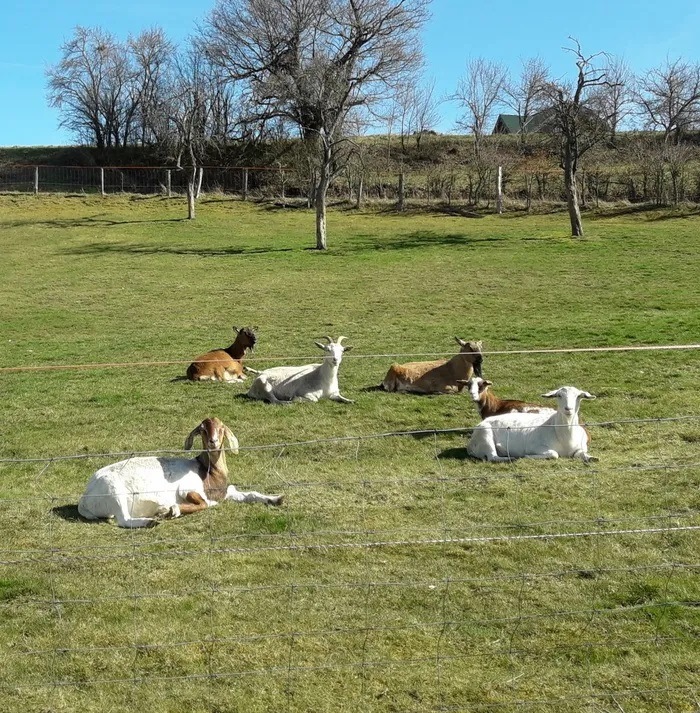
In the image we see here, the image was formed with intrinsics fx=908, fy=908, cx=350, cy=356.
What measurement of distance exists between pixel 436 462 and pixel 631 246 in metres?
24.7

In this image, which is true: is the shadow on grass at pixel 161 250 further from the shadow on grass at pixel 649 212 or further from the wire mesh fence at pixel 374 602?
the wire mesh fence at pixel 374 602

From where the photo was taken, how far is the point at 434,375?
566 inches

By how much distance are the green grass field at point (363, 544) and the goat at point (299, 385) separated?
Result: 339 mm

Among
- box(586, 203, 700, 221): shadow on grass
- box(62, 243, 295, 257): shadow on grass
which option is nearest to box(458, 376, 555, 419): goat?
box(62, 243, 295, 257): shadow on grass

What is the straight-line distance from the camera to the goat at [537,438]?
10.1 metres

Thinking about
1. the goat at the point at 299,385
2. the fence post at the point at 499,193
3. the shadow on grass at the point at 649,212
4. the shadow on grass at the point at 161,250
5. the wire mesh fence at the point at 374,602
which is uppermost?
the fence post at the point at 499,193

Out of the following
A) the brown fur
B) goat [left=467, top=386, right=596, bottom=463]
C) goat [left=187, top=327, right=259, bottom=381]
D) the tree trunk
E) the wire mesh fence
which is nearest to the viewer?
the wire mesh fence

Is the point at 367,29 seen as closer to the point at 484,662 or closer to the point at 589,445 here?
the point at 589,445

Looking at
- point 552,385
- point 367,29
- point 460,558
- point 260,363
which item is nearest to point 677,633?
point 460,558

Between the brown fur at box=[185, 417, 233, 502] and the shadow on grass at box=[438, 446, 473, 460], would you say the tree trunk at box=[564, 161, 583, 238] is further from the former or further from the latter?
the brown fur at box=[185, 417, 233, 502]

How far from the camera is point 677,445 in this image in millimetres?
10453

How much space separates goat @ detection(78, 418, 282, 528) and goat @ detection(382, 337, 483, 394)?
5475mm

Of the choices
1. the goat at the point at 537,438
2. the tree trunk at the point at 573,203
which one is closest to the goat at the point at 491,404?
the goat at the point at 537,438

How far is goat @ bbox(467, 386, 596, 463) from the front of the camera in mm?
10102
